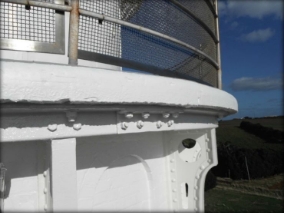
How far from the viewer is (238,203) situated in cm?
1598

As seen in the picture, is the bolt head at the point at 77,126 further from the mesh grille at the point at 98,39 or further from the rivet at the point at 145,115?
the mesh grille at the point at 98,39

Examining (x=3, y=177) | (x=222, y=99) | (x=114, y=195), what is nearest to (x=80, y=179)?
(x=114, y=195)

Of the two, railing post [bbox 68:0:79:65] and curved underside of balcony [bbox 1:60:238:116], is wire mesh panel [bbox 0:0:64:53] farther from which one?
curved underside of balcony [bbox 1:60:238:116]

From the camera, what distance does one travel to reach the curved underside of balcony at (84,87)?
1382 mm

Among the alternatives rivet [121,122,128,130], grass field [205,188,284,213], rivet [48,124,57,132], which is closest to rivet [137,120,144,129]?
rivet [121,122,128,130]

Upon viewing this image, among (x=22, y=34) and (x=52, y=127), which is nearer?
(x=52, y=127)

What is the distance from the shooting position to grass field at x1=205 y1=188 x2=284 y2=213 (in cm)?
1487

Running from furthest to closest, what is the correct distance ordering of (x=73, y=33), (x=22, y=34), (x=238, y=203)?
(x=238, y=203)
(x=22, y=34)
(x=73, y=33)

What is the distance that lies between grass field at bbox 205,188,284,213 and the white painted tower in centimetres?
1325

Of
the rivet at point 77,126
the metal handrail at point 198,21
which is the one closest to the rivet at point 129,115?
the rivet at point 77,126

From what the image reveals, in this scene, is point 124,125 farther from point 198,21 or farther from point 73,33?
point 198,21

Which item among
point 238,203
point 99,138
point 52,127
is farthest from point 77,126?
point 238,203

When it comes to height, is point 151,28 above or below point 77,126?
above

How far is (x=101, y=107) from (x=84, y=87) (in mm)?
194
